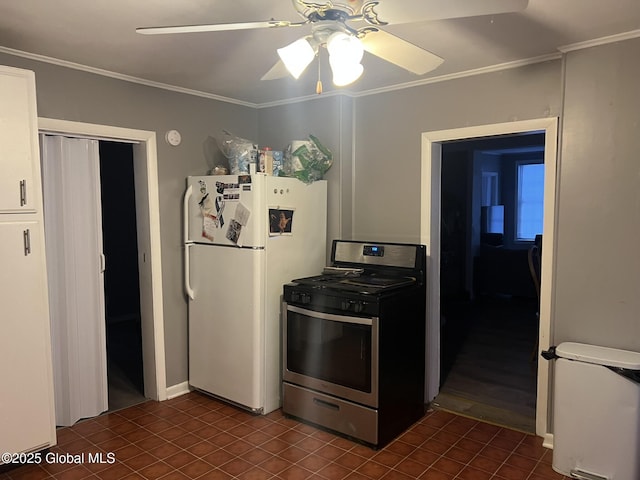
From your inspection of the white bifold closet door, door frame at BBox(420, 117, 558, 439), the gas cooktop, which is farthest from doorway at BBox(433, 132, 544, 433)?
the white bifold closet door

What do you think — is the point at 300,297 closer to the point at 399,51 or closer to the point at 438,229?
the point at 438,229

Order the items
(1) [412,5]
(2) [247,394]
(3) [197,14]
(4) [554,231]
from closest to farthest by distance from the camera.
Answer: (1) [412,5]
(3) [197,14]
(4) [554,231]
(2) [247,394]

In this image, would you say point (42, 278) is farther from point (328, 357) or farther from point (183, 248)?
point (328, 357)

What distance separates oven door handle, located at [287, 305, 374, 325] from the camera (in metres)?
2.77

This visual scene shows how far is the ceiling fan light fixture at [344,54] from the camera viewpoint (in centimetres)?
161

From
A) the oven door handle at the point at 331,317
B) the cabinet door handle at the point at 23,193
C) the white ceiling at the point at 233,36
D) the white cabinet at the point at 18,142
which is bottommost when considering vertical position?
the oven door handle at the point at 331,317

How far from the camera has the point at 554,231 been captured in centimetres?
275

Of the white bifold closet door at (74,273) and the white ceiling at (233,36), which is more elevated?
the white ceiling at (233,36)

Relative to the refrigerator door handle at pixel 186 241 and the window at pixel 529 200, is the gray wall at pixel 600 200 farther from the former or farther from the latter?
the window at pixel 529 200

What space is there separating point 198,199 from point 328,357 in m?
1.42

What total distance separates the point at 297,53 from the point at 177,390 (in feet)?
9.03

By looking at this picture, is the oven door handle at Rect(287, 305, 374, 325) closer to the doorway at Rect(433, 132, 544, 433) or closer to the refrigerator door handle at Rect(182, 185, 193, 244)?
the refrigerator door handle at Rect(182, 185, 193, 244)

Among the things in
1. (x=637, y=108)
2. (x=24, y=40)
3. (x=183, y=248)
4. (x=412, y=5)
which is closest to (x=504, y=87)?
(x=637, y=108)

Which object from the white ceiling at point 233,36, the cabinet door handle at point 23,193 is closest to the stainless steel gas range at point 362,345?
the white ceiling at point 233,36
